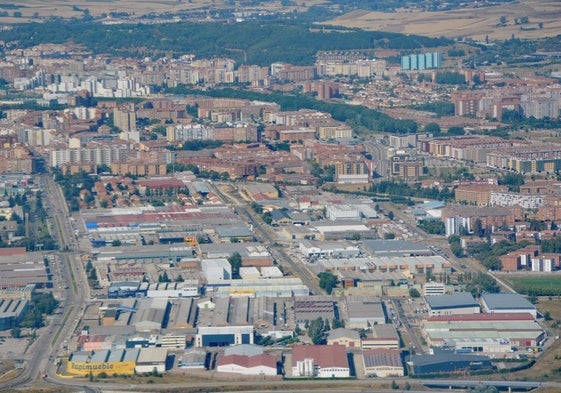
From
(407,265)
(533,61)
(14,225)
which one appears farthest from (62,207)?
(533,61)

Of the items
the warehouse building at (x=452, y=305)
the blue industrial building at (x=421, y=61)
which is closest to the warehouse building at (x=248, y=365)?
the warehouse building at (x=452, y=305)

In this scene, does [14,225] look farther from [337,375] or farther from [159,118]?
[159,118]

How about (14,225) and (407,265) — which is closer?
(407,265)

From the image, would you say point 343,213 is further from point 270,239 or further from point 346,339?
point 346,339

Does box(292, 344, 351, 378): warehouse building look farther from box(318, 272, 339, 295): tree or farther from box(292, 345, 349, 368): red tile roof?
box(318, 272, 339, 295): tree

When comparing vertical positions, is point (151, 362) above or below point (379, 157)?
above

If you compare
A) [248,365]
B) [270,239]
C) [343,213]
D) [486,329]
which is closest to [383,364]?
[248,365]
